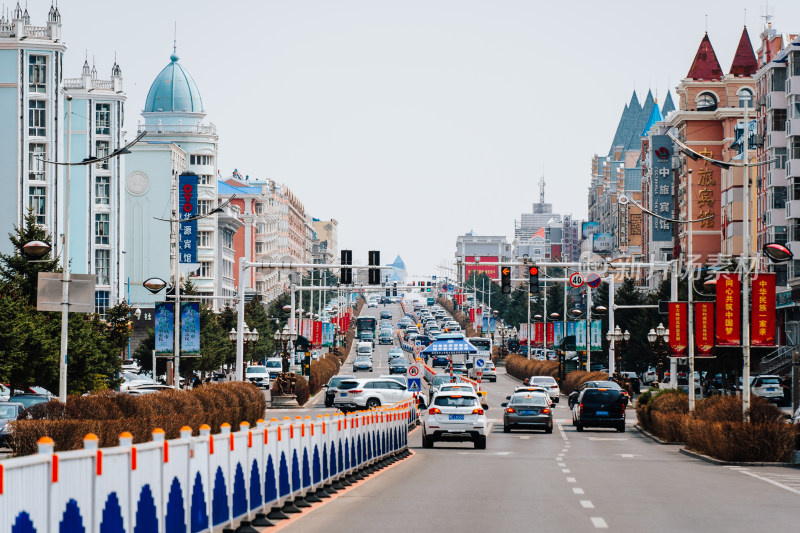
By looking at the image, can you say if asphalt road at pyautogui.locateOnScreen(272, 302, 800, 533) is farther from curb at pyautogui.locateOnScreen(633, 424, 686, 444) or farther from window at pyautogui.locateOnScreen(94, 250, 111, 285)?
window at pyautogui.locateOnScreen(94, 250, 111, 285)

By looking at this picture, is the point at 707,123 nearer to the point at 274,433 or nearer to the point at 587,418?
the point at 587,418

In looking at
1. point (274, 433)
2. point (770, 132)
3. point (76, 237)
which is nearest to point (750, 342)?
point (274, 433)

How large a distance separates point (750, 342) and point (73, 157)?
68793 millimetres

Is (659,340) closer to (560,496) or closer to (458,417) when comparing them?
(458,417)

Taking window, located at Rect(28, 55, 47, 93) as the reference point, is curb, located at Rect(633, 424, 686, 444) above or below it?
below

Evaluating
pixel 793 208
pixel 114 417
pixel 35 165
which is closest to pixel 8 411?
pixel 114 417

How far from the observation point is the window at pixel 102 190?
99562mm

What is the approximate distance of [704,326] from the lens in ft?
138

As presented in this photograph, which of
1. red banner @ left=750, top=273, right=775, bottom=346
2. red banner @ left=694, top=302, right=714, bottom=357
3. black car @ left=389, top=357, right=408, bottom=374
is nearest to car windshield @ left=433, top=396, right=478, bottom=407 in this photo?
red banner @ left=750, top=273, right=775, bottom=346

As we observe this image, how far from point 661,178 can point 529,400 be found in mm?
85405

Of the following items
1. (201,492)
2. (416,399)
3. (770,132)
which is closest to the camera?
(201,492)

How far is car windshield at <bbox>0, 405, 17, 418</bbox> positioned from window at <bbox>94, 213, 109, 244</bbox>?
206ft

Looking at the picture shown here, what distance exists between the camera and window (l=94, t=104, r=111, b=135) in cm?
9781

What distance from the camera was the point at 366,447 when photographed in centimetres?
2620
